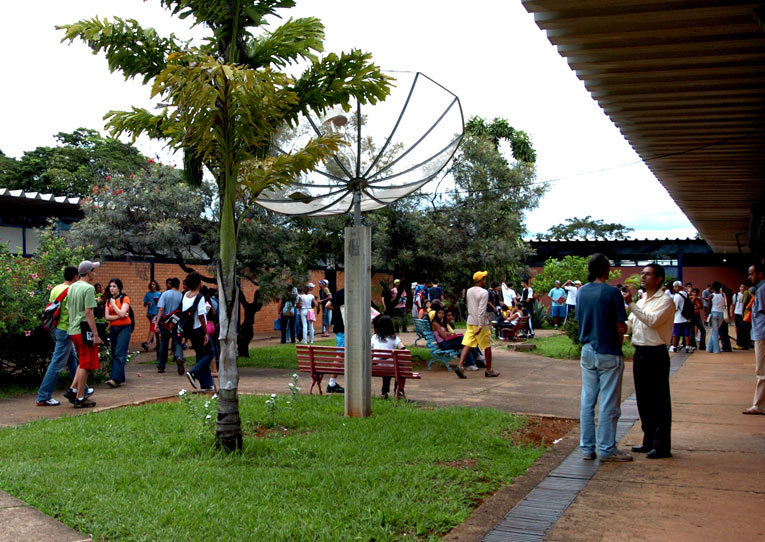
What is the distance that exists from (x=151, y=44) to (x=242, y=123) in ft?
3.85

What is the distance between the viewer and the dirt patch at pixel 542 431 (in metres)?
7.09

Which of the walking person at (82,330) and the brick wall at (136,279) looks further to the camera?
the brick wall at (136,279)

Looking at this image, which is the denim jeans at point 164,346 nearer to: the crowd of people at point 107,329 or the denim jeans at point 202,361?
→ the crowd of people at point 107,329

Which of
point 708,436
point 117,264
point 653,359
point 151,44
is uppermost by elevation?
point 151,44

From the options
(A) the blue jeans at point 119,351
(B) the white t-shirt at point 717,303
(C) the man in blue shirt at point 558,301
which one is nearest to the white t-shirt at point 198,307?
(A) the blue jeans at point 119,351

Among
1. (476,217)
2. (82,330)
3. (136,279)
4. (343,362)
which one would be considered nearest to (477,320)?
(343,362)

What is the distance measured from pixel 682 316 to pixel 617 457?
11.5m

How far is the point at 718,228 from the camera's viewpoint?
762 inches

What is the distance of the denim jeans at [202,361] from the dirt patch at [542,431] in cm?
454

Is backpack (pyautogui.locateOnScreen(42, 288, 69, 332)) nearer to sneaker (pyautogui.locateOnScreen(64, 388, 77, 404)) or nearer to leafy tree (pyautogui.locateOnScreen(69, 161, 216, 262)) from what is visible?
sneaker (pyautogui.locateOnScreen(64, 388, 77, 404))

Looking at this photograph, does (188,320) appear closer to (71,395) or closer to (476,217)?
(71,395)

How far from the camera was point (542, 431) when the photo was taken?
7672 mm

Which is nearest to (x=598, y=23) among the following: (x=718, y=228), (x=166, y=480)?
(x=166, y=480)

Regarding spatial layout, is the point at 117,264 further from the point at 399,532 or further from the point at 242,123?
the point at 399,532
